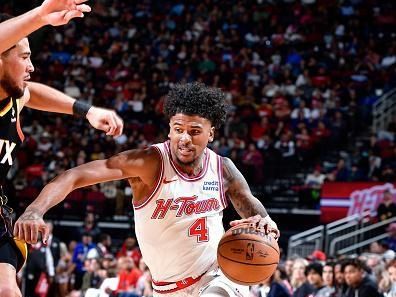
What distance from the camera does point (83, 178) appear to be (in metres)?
4.75

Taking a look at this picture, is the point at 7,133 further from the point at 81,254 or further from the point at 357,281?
the point at 81,254

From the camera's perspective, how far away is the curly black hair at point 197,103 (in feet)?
17.2

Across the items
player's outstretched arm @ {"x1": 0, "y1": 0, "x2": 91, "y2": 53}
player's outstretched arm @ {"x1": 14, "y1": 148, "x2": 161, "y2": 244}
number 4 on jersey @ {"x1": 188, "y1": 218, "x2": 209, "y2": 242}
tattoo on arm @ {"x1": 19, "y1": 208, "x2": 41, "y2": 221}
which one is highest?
player's outstretched arm @ {"x1": 0, "y1": 0, "x2": 91, "y2": 53}

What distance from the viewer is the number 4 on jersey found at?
514cm

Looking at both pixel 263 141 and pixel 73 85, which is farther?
pixel 73 85

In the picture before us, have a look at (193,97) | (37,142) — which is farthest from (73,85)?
(193,97)

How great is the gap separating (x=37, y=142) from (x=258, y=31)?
656 centimetres

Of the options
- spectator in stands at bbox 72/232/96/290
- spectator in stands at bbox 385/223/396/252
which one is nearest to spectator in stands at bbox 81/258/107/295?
spectator in stands at bbox 72/232/96/290

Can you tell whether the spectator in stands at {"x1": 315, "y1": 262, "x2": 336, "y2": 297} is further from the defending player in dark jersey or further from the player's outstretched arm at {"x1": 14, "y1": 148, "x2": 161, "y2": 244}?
the defending player in dark jersey

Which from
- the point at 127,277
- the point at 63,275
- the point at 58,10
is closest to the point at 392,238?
the point at 127,277

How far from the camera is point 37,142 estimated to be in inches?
728

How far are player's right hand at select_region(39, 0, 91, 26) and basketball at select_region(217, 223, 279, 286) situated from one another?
188 centimetres

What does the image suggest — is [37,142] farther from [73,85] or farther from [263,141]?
[263,141]

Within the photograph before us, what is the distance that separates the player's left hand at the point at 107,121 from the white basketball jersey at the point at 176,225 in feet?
2.37
